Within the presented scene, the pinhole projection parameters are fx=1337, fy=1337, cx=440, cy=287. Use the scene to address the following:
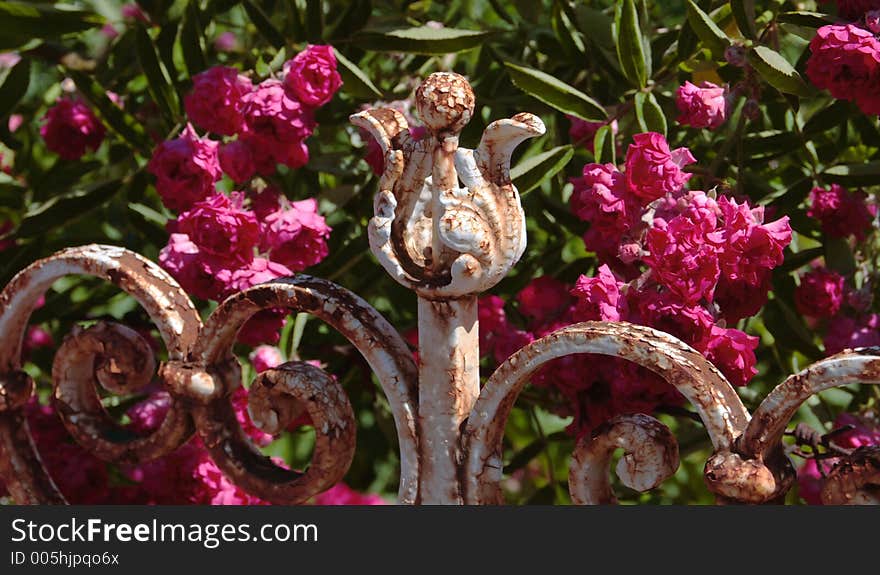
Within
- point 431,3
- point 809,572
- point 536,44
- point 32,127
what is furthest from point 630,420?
point 32,127

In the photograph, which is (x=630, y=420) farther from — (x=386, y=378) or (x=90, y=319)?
(x=90, y=319)

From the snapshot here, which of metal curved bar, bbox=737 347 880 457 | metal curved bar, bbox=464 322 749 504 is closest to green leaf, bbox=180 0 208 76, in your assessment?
metal curved bar, bbox=464 322 749 504

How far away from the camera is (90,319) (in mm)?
1862

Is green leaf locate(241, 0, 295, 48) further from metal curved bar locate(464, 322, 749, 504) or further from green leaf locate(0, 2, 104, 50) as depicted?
metal curved bar locate(464, 322, 749, 504)

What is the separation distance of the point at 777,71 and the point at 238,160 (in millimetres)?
613

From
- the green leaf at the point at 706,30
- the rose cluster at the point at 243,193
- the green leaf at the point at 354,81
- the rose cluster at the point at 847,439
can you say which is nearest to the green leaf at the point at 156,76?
the rose cluster at the point at 243,193

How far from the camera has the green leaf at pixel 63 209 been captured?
174 centimetres

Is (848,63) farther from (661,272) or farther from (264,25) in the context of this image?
(264,25)

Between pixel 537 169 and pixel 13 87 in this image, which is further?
pixel 13 87

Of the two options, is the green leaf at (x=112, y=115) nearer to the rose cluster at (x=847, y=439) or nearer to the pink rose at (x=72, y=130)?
the pink rose at (x=72, y=130)

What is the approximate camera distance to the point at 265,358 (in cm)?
161

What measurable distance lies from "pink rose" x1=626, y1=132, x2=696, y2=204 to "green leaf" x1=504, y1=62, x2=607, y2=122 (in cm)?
21

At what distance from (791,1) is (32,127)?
1.33 meters

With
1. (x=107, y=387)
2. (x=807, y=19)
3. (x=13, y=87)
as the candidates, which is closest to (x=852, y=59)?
(x=807, y=19)
